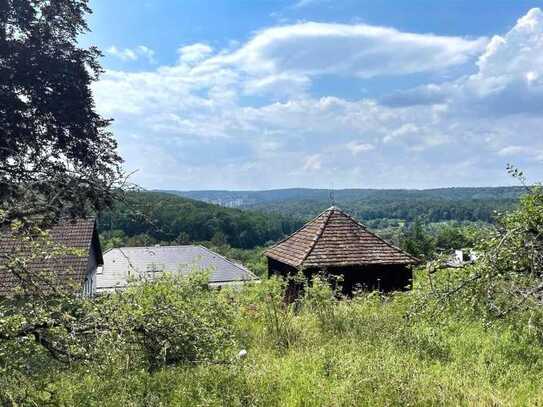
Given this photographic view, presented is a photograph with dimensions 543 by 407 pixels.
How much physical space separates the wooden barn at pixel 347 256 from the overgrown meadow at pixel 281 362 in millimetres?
8901

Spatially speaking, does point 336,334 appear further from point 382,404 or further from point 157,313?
point 157,313

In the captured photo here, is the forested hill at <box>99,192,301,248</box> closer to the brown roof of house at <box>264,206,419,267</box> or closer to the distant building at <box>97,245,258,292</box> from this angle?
the distant building at <box>97,245,258,292</box>

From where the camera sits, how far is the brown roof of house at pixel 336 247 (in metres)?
17.8

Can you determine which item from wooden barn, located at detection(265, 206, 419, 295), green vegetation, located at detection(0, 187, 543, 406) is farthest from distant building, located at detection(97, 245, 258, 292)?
green vegetation, located at detection(0, 187, 543, 406)

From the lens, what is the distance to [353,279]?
18.1m

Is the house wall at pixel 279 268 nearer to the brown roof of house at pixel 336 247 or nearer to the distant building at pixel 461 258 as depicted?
Answer: the brown roof of house at pixel 336 247

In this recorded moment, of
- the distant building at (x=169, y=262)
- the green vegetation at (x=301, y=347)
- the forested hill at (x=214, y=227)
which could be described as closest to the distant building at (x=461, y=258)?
the green vegetation at (x=301, y=347)

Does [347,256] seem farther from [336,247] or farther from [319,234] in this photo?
[319,234]

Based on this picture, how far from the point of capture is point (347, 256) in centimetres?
1803

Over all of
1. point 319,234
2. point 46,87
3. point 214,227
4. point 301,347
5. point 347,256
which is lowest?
point 214,227

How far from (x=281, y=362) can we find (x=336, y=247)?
37.7 feet

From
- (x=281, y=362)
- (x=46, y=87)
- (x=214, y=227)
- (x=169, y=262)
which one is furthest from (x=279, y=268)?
(x=214, y=227)

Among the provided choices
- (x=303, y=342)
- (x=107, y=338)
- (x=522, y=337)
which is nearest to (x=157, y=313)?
(x=107, y=338)

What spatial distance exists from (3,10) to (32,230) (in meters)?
9.58
